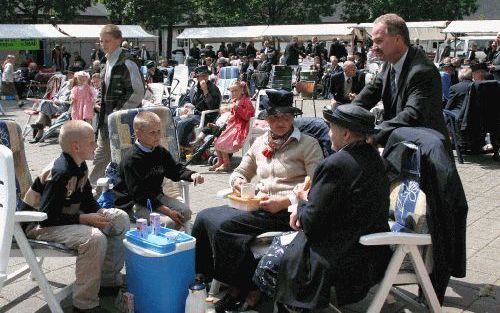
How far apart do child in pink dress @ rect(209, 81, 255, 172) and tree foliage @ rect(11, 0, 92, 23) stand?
102 feet

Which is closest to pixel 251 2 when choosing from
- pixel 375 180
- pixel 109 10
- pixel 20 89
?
pixel 109 10

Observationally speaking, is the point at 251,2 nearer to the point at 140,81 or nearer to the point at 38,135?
the point at 38,135

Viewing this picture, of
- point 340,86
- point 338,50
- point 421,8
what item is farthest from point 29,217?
point 421,8

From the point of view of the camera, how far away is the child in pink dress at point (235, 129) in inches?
347

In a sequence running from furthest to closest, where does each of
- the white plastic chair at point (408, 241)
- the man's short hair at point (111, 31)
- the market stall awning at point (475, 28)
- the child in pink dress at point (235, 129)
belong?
the market stall awning at point (475, 28), the child in pink dress at point (235, 129), the man's short hair at point (111, 31), the white plastic chair at point (408, 241)

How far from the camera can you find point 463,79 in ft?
32.6

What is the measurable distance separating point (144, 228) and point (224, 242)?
20.2 inches

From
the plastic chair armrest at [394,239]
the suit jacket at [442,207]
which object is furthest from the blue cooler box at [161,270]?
the suit jacket at [442,207]

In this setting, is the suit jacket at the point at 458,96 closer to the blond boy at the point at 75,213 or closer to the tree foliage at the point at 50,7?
the blond boy at the point at 75,213

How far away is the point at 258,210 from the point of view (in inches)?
159

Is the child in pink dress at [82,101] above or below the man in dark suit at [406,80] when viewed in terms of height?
below

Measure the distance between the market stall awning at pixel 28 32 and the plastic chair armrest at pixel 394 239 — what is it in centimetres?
2458

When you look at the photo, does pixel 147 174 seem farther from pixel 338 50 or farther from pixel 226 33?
pixel 226 33

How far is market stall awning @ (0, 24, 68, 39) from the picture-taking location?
83.1 feet
